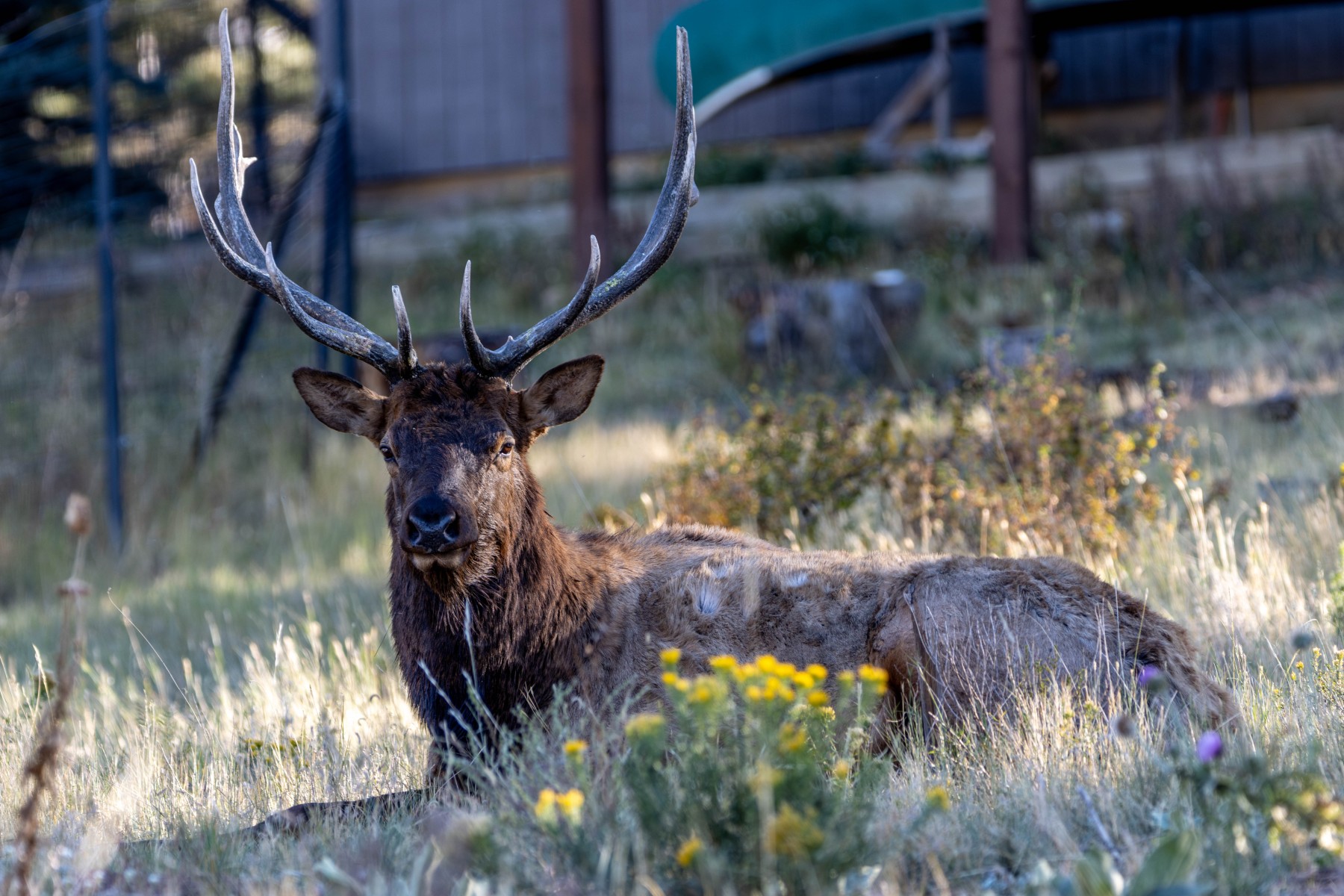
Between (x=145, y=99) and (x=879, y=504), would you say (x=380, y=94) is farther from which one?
(x=879, y=504)

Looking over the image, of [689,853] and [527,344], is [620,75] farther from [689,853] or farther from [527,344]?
[689,853]

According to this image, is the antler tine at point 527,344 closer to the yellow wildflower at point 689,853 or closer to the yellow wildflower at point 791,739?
the yellow wildflower at point 791,739

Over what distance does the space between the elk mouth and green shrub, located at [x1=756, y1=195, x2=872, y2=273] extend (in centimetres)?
997

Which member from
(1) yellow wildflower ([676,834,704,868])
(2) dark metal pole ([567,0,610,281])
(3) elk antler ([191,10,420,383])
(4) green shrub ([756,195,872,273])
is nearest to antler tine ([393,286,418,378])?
(3) elk antler ([191,10,420,383])

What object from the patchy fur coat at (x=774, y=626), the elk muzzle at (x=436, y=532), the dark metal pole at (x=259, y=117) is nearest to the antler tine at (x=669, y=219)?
the patchy fur coat at (x=774, y=626)

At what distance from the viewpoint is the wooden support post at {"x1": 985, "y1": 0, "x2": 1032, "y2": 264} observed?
1216 cm

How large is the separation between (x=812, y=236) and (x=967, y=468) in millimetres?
7620

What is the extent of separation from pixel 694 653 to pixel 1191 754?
166 cm

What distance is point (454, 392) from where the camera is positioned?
4.55 metres

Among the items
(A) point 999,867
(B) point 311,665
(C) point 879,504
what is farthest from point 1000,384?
(A) point 999,867

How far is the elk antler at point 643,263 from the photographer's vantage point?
4.61 metres

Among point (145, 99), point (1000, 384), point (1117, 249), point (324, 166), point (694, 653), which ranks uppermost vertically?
point (145, 99)

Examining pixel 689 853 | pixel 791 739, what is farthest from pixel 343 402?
pixel 689 853

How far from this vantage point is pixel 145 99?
15867 mm
